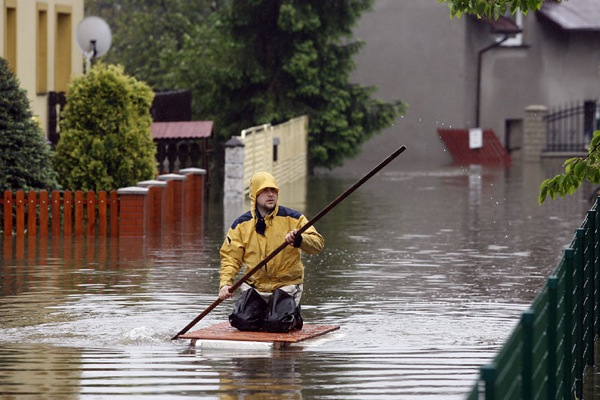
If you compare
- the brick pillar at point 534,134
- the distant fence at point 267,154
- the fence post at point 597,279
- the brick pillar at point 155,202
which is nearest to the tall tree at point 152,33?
the brick pillar at point 534,134

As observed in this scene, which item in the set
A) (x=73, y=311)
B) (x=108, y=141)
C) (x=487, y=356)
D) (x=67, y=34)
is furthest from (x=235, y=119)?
(x=487, y=356)

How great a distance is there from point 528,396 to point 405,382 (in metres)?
3.90

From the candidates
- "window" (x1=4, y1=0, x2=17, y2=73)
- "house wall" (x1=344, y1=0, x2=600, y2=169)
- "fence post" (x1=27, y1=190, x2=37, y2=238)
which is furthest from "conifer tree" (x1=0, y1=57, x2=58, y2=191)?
"house wall" (x1=344, y1=0, x2=600, y2=169)

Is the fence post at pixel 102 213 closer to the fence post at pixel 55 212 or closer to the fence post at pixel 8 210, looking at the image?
the fence post at pixel 55 212

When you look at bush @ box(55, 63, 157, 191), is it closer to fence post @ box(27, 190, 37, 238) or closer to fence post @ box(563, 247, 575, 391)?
fence post @ box(27, 190, 37, 238)

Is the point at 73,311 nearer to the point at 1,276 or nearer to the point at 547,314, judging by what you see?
the point at 1,276

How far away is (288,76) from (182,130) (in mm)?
8248

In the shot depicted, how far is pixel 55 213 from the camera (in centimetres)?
2259

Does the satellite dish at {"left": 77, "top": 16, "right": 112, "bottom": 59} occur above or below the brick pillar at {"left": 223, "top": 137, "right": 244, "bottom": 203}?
above

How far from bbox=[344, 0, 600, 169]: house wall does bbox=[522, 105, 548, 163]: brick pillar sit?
1999 mm

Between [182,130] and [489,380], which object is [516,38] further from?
[489,380]

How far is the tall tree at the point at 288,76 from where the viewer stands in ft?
A: 130

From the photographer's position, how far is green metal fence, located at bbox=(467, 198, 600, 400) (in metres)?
6.52

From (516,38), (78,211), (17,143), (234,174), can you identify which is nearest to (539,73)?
(516,38)
